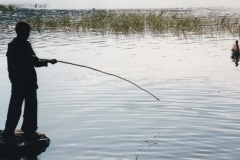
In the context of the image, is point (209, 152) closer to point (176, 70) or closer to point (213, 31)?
point (176, 70)

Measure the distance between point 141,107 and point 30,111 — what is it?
4.53m

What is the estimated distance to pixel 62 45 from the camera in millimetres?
33281

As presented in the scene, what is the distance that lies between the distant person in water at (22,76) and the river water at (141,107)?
2.91ft

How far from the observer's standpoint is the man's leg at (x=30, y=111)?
10016 millimetres

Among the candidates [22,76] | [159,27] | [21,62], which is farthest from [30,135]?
[159,27]

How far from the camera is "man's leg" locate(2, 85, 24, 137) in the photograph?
9.86 m

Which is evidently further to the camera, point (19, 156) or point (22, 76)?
point (22, 76)

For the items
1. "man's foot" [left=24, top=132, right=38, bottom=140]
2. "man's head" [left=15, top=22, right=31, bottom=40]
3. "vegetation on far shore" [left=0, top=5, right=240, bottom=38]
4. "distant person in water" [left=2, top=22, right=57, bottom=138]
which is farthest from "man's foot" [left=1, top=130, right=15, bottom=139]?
"vegetation on far shore" [left=0, top=5, right=240, bottom=38]

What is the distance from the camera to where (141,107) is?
546 inches

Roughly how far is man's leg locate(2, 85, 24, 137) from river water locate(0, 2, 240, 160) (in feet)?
3.02

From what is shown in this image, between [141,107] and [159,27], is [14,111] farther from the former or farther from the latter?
[159,27]

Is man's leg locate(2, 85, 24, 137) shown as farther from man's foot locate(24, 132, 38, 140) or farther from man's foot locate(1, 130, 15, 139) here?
man's foot locate(24, 132, 38, 140)

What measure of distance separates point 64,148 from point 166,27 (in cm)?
3276

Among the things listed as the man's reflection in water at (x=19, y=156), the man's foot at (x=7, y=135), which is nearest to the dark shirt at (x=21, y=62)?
the man's foot at (x=7, y=135)
